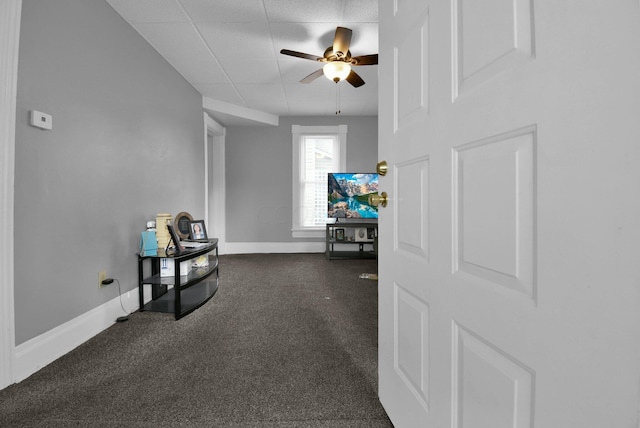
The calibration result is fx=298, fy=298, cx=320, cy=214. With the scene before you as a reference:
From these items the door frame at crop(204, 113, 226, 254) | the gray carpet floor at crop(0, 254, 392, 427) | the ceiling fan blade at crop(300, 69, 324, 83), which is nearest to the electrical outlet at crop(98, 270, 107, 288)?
the gray carpet floor at crop(0, 254, 392, 427)

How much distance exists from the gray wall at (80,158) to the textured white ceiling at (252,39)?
31cm

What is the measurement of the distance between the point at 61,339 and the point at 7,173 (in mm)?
978

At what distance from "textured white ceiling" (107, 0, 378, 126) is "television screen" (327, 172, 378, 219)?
1.26 meters

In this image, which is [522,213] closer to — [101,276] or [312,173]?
[101,276]

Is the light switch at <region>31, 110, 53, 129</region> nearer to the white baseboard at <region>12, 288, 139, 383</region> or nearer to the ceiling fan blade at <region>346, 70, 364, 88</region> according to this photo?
the white baseboard at <region>12, 288, 139, 383</region>

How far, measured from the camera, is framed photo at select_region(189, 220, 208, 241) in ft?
9.88

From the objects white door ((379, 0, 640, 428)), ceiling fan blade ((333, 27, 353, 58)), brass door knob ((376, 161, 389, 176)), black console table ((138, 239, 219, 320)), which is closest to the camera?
white door ((379, 0, 640, 428))

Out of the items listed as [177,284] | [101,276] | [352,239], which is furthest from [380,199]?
[352,239]

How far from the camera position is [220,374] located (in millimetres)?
1527

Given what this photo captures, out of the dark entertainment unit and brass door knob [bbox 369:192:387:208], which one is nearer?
brass door knob [bbox 369:192:387:208]

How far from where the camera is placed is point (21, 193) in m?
1.54

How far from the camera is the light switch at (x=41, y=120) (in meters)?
1.59

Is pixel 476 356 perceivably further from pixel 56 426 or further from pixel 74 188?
pixel 74 188

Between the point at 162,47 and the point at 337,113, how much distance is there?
9.36 feet
